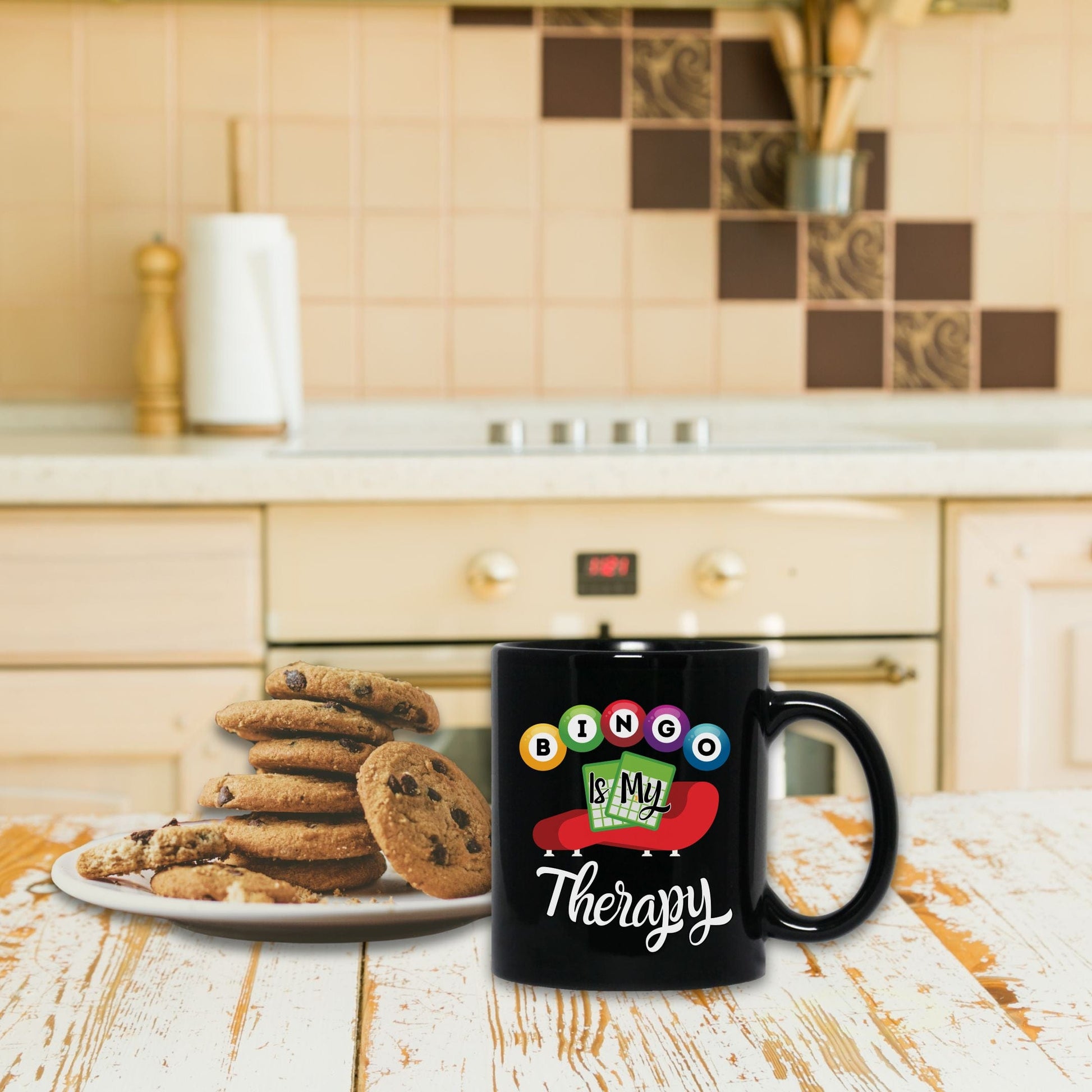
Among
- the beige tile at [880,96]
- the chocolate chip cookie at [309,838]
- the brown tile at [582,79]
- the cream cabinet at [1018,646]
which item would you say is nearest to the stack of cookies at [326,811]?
the chocolate chip cookie at [309,838]

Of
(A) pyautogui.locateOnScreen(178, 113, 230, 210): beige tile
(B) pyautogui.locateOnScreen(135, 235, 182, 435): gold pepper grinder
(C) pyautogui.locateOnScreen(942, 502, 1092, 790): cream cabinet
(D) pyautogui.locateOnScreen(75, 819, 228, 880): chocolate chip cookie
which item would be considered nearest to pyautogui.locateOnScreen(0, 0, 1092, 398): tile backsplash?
(A) pyautogui.locateOnScreen(178, 113, 230, 210): beige tile

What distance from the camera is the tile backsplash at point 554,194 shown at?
1755 millimetres

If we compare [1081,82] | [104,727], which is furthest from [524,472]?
[1081,82]

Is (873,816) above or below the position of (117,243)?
below

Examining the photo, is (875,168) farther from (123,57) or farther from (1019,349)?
(123,57)

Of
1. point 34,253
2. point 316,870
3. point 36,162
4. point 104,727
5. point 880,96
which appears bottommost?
point 104,727

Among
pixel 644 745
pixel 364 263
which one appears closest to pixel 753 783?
pixel 644 745

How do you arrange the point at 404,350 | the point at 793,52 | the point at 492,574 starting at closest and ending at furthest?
1. the point at 492,574
2. the point at 793,52
3. the point at 404,350

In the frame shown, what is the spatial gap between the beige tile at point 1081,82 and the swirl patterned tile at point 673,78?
51 centimetres

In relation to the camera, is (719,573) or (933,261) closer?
(719,573)

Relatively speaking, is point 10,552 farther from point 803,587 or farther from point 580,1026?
point 580,1026

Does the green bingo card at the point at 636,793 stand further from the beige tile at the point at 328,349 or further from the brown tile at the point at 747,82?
the brown tile at the point at 747,82

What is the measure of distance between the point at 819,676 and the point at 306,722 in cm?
97

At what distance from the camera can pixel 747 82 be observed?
179cm
